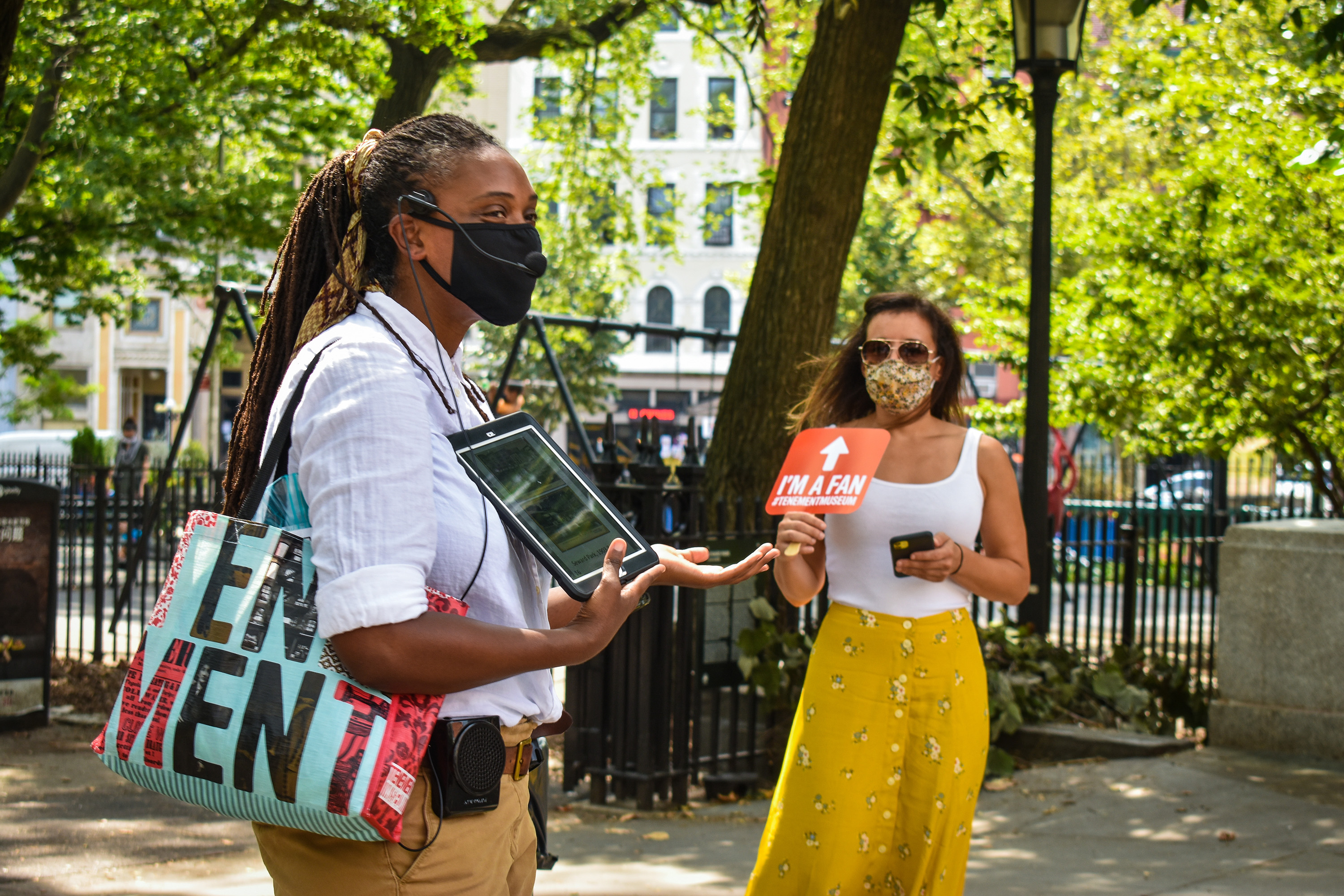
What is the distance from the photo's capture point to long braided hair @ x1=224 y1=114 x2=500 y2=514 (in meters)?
1.94

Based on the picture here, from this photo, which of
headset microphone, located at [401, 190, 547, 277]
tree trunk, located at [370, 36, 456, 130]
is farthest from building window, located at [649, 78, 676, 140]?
headset microphone, located at [401, 190, 547, 277]

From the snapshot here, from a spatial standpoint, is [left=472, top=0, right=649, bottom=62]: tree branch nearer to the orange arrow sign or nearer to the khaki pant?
the orange arrow sign

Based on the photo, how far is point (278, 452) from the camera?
179 centimetres

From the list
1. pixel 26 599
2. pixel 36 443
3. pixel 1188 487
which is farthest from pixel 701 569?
pixel 36 443

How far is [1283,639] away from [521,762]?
623cm

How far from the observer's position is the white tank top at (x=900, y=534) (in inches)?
132

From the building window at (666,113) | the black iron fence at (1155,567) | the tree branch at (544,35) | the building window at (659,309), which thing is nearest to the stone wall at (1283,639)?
the black iron fence at (1155,567)

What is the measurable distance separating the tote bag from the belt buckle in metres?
0.22

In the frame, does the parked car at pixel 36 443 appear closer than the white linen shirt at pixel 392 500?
No

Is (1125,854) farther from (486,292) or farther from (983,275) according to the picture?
(983,275)

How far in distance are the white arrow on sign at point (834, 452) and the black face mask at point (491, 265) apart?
1.47 meters

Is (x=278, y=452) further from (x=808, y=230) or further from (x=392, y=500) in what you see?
(x=808, y=230)

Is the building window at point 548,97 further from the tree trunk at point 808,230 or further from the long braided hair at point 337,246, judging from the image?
the long braided hair at point 337,246

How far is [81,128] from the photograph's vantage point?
8633 millimetres
